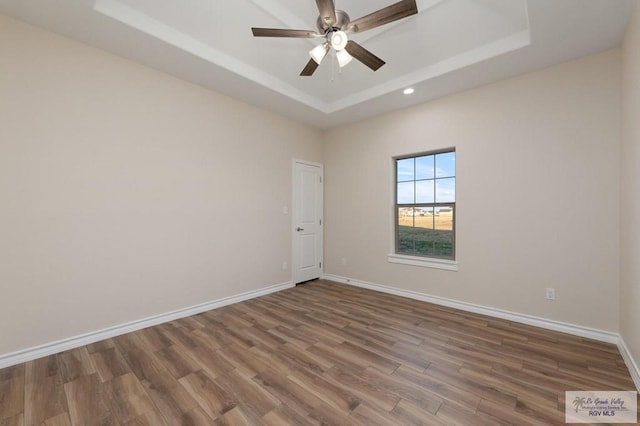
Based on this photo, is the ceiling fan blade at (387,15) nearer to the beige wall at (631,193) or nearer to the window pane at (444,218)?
the beige wall at (631,193)

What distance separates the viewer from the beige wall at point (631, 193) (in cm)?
197

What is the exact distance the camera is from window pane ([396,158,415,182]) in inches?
160

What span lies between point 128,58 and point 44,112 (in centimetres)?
97

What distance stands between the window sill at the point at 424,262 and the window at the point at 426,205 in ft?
0.33

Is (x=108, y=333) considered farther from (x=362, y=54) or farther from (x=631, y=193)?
(x=631, y=193)

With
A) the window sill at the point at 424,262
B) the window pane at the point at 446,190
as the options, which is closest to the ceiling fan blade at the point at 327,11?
the window pane at the point at 446,190

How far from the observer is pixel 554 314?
2812 millimetres

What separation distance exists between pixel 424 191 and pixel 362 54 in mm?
2273

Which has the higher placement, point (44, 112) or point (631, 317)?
point (44, 112)

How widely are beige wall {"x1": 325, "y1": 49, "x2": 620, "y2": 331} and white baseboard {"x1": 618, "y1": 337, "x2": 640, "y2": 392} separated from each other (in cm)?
22

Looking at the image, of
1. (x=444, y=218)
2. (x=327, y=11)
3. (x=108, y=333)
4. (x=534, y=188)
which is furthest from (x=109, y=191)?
(x=534, y=188)

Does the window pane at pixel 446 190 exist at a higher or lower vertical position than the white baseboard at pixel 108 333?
higher

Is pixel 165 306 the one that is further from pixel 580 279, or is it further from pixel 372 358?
pixel 580 279

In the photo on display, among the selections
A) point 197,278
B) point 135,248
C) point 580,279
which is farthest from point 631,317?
point 135,248
